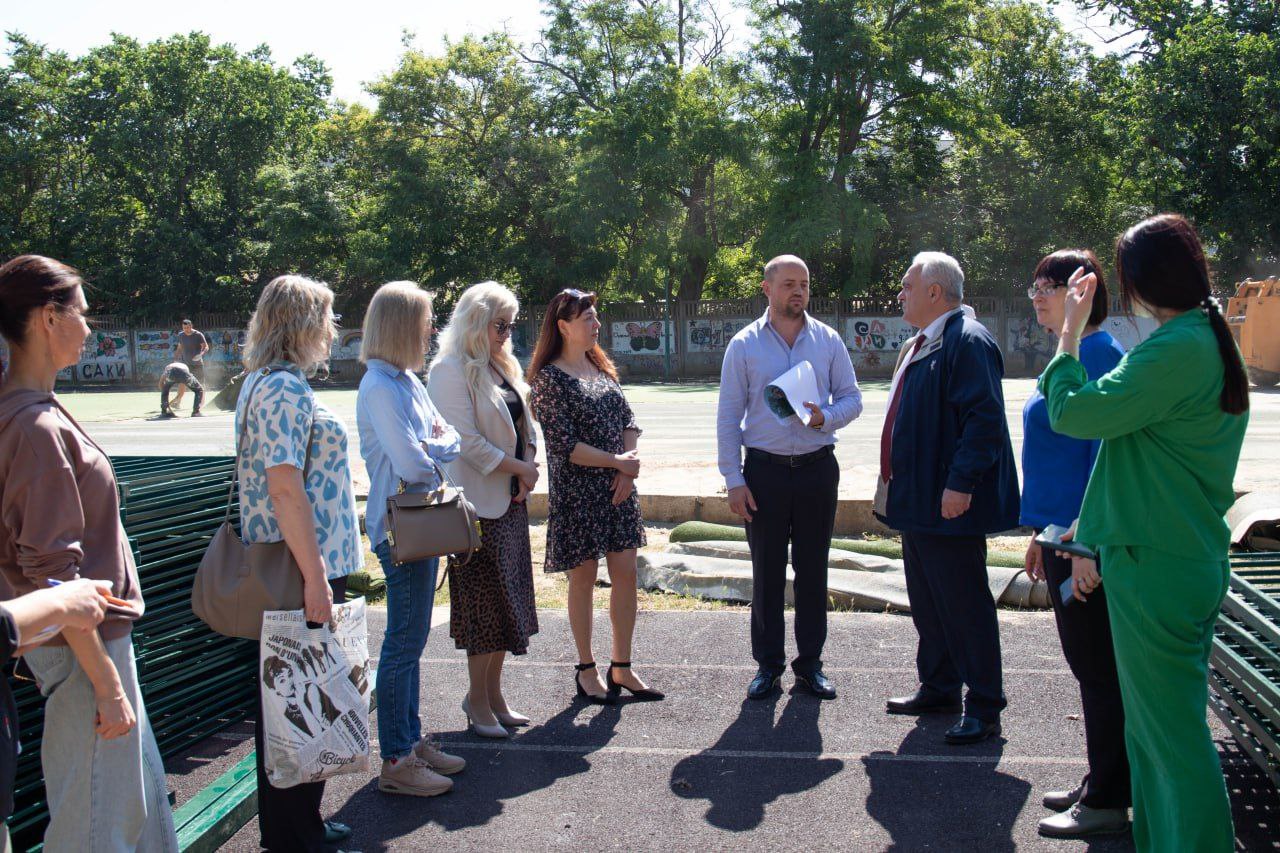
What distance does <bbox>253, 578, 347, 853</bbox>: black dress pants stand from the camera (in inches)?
138

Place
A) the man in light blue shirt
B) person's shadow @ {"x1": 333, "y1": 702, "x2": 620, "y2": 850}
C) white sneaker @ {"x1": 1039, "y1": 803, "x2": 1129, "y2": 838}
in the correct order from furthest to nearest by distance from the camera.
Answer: the man in light blue shirt, person's shadow @ {"x1": 333, "y1": 702, "x2": 620, "y2": 850}, white sneaker @ {"x1": 1039, "y1": 803, "x2": 1129, "y2": 838}

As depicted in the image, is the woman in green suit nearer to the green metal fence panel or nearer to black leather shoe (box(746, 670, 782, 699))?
the green metal fence panel

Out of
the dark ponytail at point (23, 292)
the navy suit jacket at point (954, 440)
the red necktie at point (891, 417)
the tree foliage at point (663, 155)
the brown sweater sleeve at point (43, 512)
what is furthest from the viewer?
the tree foliage at point (663, 155)

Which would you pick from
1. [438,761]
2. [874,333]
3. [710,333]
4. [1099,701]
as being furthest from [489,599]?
[874,333]

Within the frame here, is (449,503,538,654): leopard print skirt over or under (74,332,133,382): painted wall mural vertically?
under

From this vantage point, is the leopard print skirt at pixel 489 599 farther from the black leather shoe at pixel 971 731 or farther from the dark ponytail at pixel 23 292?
the dark ponytail at pixel 23 292

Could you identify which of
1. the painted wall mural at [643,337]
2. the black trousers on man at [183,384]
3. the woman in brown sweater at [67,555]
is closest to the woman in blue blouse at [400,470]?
the woman in brown sweater at [67,555]

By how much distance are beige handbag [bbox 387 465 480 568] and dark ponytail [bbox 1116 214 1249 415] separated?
245cm

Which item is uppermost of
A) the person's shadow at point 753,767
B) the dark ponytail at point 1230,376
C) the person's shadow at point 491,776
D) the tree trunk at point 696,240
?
the tree trunk at point 696,240

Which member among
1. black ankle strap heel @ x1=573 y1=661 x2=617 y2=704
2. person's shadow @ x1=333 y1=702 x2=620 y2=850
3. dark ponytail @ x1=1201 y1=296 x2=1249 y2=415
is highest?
dark ponytail @ x1=1201 y1=296 x2=1249 y2=415

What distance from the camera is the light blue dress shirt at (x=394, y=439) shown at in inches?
159

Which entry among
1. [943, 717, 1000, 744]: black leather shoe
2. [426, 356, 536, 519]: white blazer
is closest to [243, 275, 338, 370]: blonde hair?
[426, 356, 536, 519]: white blazer

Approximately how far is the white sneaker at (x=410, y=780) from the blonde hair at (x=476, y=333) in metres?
1.58

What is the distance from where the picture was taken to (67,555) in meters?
2.56
